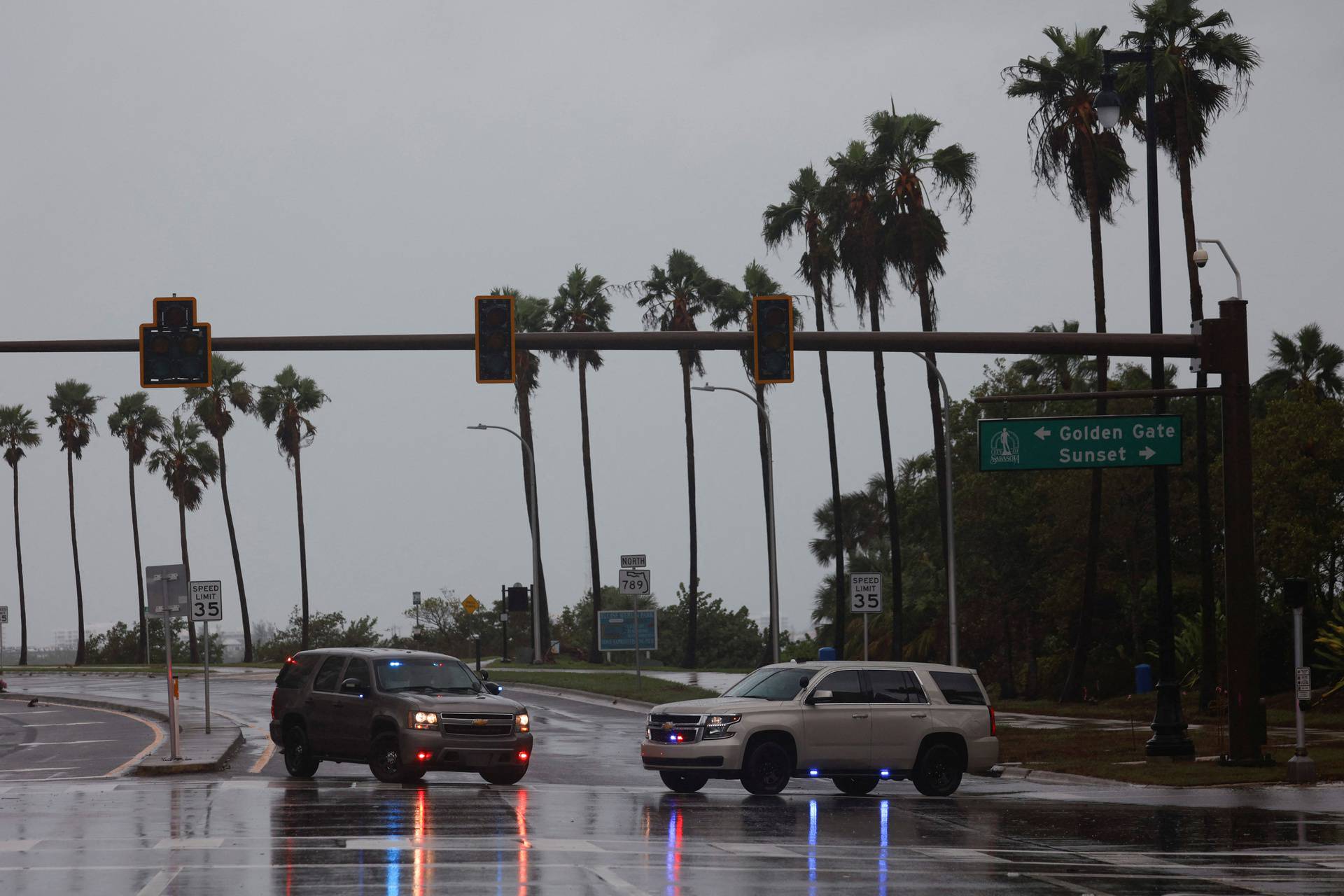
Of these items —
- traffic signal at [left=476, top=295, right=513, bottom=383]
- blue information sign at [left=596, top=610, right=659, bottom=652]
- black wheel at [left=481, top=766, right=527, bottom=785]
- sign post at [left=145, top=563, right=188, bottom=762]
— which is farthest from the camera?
blue information sign at [left=596, top=610, right=659, bottom=652]

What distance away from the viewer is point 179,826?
1568 cm

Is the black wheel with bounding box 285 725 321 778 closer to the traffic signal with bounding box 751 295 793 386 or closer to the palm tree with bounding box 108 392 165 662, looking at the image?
the traffic signal with bounding box 751 295 793 386

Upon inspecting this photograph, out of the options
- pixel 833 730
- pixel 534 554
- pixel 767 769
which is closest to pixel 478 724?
pixel 767 769

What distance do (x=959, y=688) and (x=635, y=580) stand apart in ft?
Answer: 66.9

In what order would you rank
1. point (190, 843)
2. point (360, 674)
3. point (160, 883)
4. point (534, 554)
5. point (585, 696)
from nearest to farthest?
point (160, 883) → point (190, 843) → point (360, 674) → point (585, 696) → point (534, 554)

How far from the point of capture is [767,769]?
20547 millimetres

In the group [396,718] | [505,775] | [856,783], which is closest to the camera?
[396,718]

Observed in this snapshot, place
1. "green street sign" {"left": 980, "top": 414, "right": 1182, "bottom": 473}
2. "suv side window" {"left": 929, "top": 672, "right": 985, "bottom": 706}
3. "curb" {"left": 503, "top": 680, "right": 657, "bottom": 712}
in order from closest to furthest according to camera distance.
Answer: "suv side window" {"left": 929, "top": 672, "right": 985, "bottom": 706} → "green street sign" {"left": 980, "top": 414, "right": 1182, "bottom": 473} → "curb" {"left": 503, "top": 680, "right": 657, "bottom": 712}

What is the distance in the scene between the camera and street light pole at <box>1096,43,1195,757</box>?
25172 mm

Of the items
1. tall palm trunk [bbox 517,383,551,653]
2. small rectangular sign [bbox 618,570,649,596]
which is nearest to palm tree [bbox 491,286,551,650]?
tall palm trunk [bbox 517,383,551,653]

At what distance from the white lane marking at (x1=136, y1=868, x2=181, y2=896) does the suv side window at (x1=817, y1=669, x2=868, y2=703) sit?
1039 centimetres

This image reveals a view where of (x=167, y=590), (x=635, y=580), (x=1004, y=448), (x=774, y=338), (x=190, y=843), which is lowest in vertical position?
(x=190, y=843)

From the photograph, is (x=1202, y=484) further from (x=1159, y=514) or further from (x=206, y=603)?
(x=206, y=603)

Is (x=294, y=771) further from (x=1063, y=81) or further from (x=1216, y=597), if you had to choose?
(x=1216, y=597)
